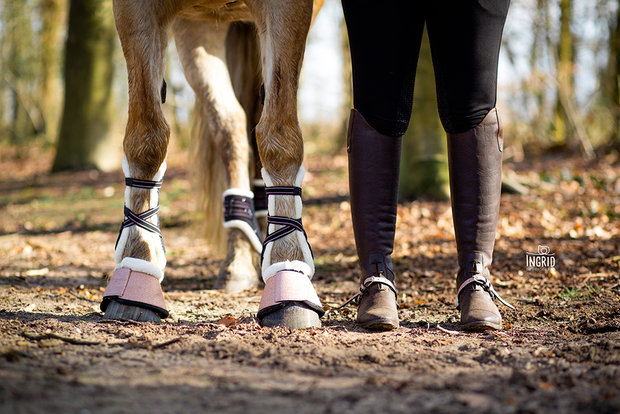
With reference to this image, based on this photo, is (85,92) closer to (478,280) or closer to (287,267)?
(287,267)

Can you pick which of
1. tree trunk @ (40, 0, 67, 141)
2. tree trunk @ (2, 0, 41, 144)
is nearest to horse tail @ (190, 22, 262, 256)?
tree trunk @ (40, 0, 67, 141)

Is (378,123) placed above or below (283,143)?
above

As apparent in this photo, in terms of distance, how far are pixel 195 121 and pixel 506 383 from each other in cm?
269

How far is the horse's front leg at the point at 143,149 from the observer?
2.33 m

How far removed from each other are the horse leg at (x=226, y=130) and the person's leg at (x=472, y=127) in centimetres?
131

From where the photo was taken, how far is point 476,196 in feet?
7.95

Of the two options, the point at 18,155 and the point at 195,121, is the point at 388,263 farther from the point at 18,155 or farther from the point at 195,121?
the point at 18,155

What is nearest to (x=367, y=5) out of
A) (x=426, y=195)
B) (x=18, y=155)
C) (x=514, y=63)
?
(x=426, y=195)

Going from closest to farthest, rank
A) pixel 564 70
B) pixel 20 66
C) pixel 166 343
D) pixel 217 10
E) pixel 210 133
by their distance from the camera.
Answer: pixel 166 343
pixel 217 10
pixel 210 133
pixel 564 70
pixel 20 66

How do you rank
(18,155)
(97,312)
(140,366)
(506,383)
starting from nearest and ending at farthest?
(506,383) < (140,366) < (97,312) < (18,155)

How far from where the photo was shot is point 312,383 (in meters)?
1.51

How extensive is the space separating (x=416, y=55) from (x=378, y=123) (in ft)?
1.07

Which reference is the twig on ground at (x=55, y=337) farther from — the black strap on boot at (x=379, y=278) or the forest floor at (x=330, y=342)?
the black strap on boot at (x=379, y=278)

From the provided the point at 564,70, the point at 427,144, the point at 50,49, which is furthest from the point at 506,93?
the point at 50,49
